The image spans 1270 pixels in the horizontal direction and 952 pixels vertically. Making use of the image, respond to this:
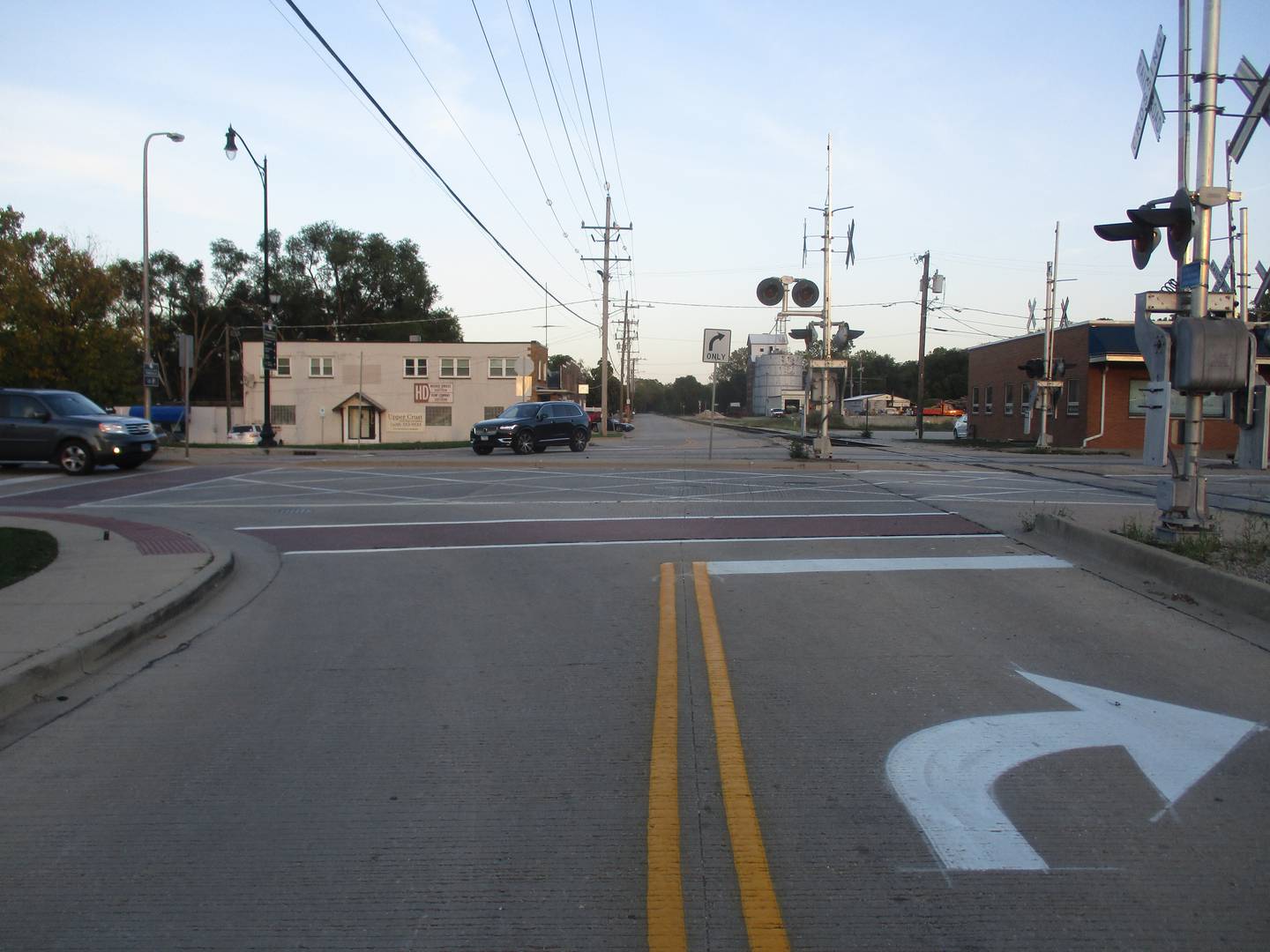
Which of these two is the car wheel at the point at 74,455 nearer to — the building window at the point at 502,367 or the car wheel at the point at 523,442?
the car wheel at the point at 523,442

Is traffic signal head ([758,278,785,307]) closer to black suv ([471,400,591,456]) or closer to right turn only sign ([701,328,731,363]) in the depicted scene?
right turn only sign ([701,328,731,363])

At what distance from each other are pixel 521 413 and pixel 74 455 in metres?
14.4

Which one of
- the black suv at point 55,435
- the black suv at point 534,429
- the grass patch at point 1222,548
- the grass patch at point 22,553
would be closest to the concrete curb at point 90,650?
the grass patch at point 22,553

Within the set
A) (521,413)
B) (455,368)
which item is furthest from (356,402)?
(521,413)

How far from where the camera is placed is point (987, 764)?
482 centimetres

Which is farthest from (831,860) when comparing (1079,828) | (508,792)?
(508,792)

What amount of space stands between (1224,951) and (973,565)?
691 centimetres

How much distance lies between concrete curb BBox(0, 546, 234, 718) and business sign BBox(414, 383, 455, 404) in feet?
185

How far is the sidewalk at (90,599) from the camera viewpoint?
623 centimetres

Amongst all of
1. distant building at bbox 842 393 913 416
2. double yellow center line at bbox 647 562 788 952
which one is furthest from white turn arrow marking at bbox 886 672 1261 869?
distant building at bbox 842 393 913 416

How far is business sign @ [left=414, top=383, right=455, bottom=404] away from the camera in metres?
64.1

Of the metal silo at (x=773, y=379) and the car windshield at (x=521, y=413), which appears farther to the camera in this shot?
the metal silo at (x=773, y=379)

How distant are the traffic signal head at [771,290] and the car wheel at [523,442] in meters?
8.58

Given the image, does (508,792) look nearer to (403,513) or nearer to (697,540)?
(697,540)
